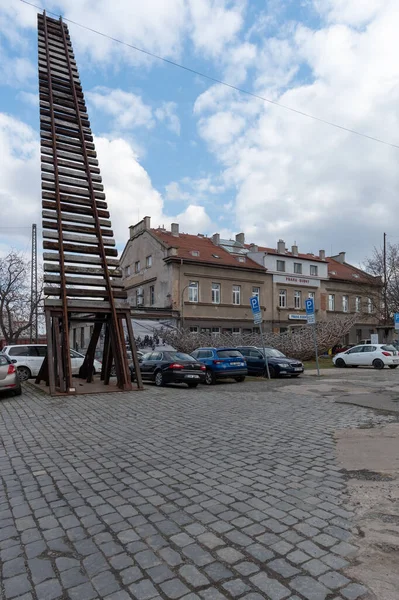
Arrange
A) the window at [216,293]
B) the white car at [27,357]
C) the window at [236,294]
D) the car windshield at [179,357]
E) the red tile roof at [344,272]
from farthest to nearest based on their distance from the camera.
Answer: the red tile roof at [344,272], the window at [236,294], the window at [216,293], the white car at [27,357], the car windshield at [179,357]

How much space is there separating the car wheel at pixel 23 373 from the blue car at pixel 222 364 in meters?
7.79

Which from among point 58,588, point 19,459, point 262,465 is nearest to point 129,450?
point 19,459

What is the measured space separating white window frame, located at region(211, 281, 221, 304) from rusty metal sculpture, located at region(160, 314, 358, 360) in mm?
8719

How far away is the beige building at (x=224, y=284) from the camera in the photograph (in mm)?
39062

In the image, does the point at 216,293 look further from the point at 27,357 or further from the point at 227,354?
the point at 27,357

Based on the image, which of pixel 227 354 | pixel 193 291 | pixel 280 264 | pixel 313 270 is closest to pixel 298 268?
pixel 313 270

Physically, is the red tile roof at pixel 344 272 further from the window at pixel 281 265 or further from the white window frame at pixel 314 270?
the window at pixel 281 265

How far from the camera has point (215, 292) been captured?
41750mm

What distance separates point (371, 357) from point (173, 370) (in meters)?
15.7

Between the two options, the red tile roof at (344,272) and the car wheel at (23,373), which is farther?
the red tile roof at (344,272)

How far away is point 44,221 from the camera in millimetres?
14750

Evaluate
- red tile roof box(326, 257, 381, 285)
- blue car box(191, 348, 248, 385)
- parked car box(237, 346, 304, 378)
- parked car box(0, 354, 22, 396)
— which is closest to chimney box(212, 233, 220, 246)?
red tile roof box(326, 257, 381, 285)

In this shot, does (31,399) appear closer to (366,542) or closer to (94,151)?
(94,151)

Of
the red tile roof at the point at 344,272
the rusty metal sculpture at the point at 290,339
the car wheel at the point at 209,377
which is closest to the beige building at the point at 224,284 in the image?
the red tile roof at the point at 344,272
